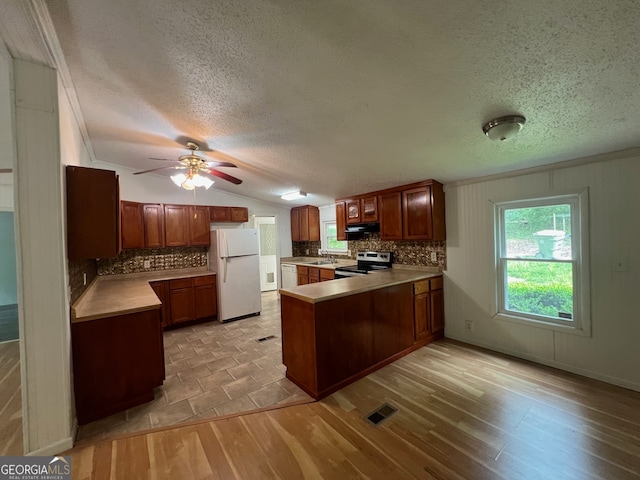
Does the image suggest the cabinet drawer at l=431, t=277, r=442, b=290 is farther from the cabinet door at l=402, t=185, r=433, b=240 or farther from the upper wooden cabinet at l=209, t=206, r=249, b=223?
the upper wooden cabinet at l=209, t=206, r=249, b=223

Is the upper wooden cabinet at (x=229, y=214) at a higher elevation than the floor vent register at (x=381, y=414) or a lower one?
higher

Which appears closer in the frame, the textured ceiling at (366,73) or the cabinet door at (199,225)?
the textured ceiling at (366,73)

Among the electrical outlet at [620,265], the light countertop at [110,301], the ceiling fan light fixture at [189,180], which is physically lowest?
the light countertop at [110,301]

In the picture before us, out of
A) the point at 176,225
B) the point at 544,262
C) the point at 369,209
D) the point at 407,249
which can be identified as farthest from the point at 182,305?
the point at 544,262

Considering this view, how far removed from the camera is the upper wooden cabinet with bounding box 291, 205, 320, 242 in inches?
241

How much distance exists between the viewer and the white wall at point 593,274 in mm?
2381

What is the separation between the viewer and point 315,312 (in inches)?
91.1

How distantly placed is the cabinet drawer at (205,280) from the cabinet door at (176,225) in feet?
2.31

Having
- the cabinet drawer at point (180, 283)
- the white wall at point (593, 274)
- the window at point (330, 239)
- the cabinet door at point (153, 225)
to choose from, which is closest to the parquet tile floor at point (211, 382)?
→ the cabinet drawer at point (180, 283)

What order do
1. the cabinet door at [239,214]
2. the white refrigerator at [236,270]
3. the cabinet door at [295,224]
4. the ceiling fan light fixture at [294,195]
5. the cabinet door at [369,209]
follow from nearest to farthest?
the cabinet door at [369,209] → the white refrigerator at [236,270] → the ceiling fan light fixture at [294,195] → the cabinet door at [239,214] → the cabinet door at [295,224]

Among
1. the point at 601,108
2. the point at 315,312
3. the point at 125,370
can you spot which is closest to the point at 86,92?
the point at 125,370

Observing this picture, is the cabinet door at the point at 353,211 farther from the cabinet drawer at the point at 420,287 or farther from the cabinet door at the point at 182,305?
the cabinet door at the point at 182,305

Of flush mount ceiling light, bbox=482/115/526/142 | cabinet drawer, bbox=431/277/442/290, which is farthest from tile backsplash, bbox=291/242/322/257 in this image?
flush mount ceiling light, bbox=482/115/526/142

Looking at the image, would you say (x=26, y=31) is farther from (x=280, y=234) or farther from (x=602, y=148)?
(x=280, y=234)
